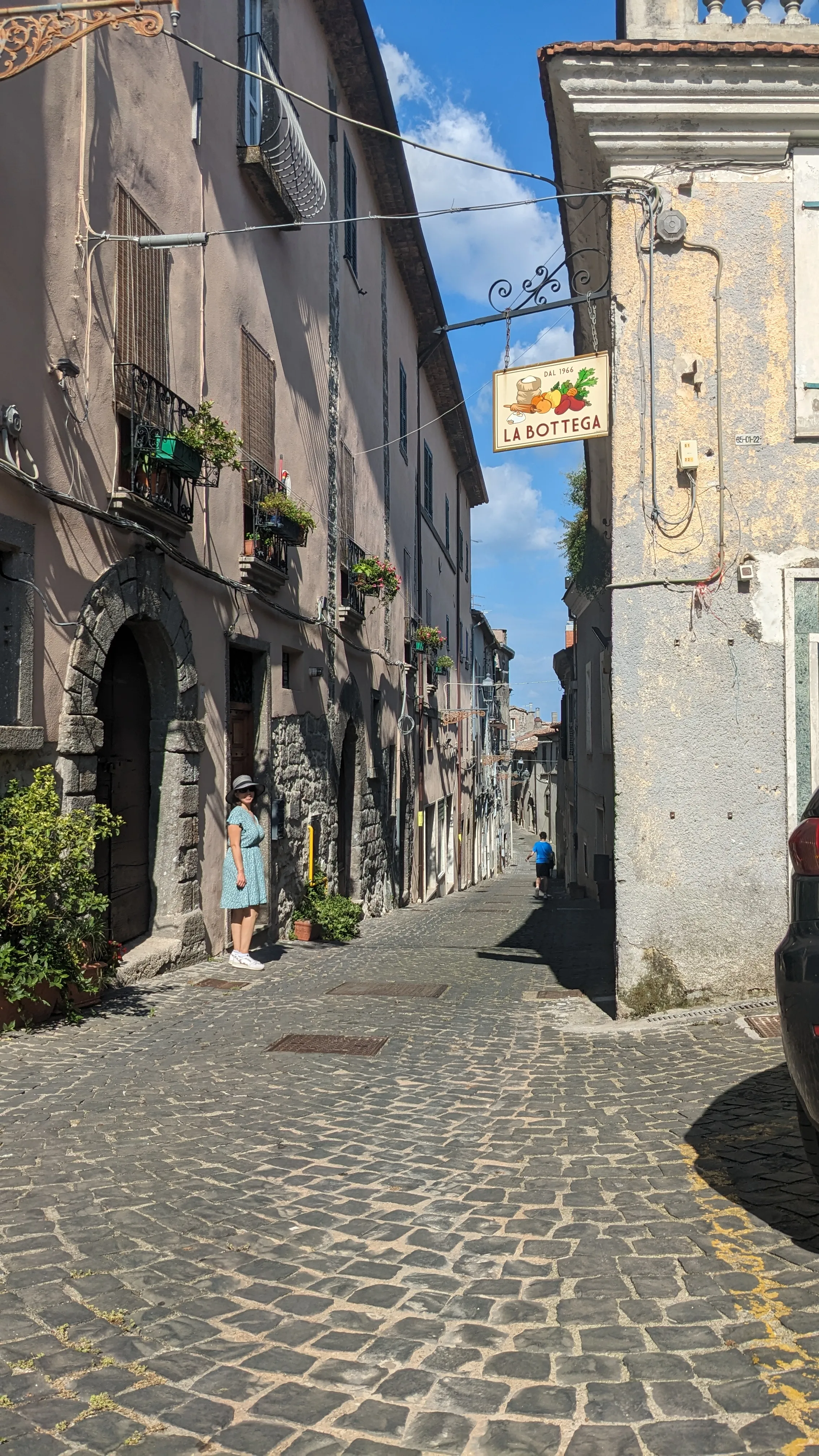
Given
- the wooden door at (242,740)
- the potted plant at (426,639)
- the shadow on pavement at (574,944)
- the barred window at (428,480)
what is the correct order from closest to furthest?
the shadow on pavement at (574,944)
the wooden door at (242,740)
the potted plant at (426,639)
the barred window at (428,480)

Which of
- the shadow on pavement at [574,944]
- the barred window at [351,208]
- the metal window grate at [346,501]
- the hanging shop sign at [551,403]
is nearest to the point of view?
the hanging shop sign at [551,403]

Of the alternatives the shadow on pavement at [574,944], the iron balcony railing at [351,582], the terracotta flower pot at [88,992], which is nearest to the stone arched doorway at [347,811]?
the iron balcony railing at [351,582]

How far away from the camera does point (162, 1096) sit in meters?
5.16

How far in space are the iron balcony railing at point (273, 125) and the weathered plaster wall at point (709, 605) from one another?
17.6ft

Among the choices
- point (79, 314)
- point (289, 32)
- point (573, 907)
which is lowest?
point (573, 907)

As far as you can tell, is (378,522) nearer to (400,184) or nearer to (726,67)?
(400,184)

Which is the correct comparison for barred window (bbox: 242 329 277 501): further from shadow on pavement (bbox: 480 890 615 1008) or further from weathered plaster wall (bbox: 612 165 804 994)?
shadow on pavement (bbox: 480 890 615 1008)

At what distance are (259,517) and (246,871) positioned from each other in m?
3.82

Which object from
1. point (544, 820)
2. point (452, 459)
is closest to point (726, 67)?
point (452, 459)

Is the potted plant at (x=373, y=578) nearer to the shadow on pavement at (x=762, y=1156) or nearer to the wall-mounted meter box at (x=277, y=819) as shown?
the wall-mounted meter box at (x=277, y=819)

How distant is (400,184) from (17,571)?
49.0 feet

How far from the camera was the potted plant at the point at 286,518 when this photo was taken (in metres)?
11.0

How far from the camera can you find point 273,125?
11.4 metres

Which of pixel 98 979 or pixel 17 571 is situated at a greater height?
pixel 17 571
